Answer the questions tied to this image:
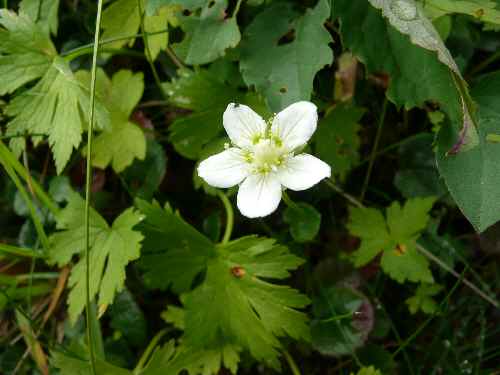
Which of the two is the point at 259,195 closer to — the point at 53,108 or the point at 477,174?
the point at 477,174

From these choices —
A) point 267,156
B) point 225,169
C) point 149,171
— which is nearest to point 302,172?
point 267,156

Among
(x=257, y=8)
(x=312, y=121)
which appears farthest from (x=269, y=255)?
(x=257, y=8)

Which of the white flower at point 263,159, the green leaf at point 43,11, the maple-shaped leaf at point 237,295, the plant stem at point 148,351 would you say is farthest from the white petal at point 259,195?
the green leaf at point 43,11

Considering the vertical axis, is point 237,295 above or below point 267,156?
below

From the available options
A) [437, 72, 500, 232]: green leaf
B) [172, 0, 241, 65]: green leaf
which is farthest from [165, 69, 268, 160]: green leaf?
[437, 72, 500, 232]: green leaf

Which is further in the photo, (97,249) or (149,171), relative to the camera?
(149,171)
